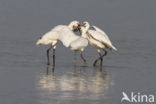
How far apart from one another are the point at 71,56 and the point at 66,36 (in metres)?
3.03

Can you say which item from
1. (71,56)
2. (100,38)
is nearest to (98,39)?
(100,38)

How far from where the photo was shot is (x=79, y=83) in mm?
13961

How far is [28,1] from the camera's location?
3841 cm

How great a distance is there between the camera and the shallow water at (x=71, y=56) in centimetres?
1257

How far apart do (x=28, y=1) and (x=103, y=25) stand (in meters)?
8.60

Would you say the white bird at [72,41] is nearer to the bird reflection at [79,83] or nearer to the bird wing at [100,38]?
the bird reflection at [79,83]

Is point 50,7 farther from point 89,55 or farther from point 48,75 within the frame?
point 48,75

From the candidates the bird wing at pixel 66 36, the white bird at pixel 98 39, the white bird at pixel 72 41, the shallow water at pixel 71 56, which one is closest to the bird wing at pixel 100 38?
the white bird at pixel 98 39

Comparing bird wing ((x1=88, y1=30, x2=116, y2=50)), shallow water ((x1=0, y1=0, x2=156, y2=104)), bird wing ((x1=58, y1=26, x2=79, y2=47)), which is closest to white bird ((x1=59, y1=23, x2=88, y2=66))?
bird wing ((x1=58, y1=26, x2=79, y2=47))

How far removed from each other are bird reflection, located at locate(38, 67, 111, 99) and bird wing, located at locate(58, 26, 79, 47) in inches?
33.3

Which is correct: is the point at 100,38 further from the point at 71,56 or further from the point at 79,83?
the point at 79,83

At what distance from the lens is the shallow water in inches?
495

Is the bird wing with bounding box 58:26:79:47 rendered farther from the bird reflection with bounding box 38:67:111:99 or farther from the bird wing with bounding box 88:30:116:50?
the bird wing with bounding box 88:30:116:50

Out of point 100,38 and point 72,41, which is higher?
point 100,38
